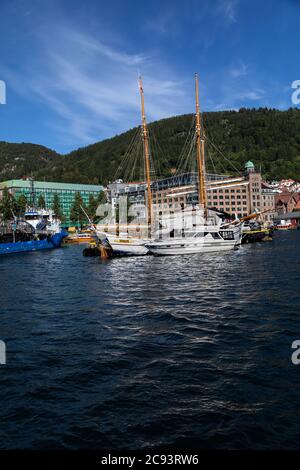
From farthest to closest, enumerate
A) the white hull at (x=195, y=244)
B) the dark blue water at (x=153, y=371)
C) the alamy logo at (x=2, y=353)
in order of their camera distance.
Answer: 1. the white hull at (x=195, y=244)
2. the alamy logo at (x=2, y=353)
3. the dark blue water at (x=153, y=371)

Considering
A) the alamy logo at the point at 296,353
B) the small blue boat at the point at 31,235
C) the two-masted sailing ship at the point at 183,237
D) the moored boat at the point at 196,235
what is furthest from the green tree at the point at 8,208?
the alamy logo at the point at 296,353

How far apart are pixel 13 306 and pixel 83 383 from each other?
1554 centimetres

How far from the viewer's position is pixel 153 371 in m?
13.5

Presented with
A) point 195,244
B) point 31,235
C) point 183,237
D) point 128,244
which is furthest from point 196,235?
point 31,235

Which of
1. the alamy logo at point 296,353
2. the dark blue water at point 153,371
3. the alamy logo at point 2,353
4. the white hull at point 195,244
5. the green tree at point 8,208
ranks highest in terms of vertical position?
the green tree at point 8,208

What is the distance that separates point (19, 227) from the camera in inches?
4240

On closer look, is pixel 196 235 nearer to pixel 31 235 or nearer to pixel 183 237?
pixel 183 237

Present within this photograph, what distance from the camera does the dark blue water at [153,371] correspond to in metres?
9.62

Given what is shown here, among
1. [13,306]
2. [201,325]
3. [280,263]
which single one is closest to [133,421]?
[201,325]

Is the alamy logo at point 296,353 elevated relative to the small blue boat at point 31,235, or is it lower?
lower

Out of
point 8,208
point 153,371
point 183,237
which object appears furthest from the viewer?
point 8,208

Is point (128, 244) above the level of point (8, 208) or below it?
below

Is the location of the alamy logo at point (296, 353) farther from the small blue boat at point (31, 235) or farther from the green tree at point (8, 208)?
the green tree at point (8, 208)

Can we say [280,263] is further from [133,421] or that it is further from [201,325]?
[133,421]
